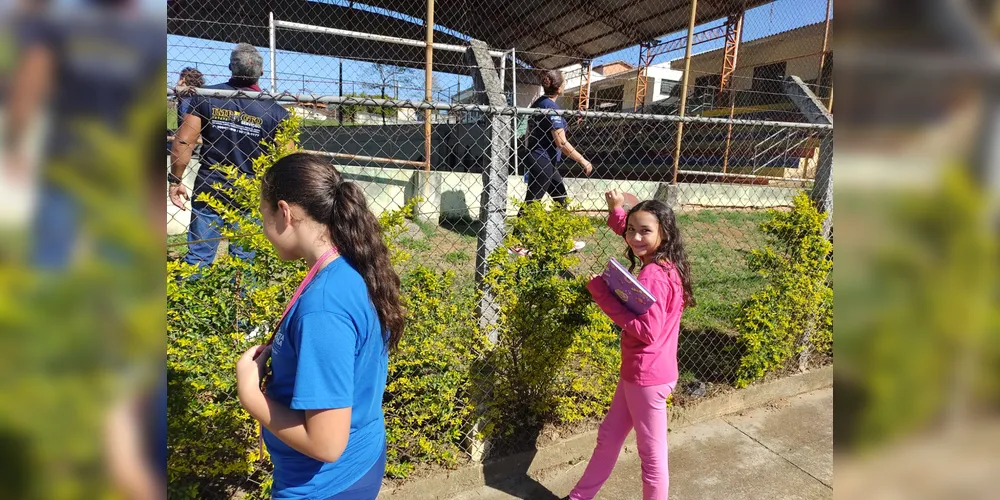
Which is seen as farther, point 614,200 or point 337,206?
Result: point 614,200

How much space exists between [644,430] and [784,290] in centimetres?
205

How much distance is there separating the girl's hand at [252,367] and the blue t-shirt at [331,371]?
0.05 m

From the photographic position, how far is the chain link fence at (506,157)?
9.22 ft

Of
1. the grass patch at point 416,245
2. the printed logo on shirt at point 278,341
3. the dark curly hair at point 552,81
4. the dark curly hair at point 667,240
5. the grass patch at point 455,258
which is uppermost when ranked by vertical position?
the dark curly hair at point 552,81

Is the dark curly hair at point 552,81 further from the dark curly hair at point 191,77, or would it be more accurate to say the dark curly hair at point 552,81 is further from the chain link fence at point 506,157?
the dark curly hair at point 191,77

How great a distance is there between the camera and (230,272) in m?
2.25

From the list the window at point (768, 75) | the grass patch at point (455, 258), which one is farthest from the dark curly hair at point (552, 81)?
the window at point (768, 75)

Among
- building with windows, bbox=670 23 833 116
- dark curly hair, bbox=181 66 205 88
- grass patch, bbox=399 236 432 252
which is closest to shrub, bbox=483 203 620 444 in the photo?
grass patch, bbox=399 236 432 252

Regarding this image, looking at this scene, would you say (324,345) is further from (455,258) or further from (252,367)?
Result: (455,258)

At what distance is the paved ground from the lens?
301 cm

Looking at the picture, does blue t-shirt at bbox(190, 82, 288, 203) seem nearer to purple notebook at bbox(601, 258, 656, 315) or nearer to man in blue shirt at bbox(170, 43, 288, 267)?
man in blue shirt at bbox(170, 43, 288, 267)

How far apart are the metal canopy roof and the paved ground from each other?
1087cm

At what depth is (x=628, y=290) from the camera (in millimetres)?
2338
